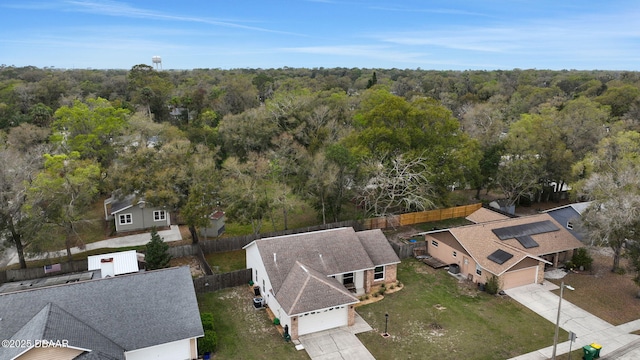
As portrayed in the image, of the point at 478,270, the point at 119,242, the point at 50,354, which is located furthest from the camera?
the point at 119,242

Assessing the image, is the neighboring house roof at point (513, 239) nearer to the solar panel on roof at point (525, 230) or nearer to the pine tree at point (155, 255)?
the solar panel on roof at point (525, 230)

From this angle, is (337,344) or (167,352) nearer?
(167,352)

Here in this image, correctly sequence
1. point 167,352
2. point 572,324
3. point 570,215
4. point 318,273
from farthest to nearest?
point 570,215
point 318,273
point 572,324
point 167,352

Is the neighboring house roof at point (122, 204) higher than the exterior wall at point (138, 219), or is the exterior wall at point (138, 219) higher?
the neighboring house roof at point (122, 204)

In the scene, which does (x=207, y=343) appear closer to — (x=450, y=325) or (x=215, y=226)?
(x=450, y=325)

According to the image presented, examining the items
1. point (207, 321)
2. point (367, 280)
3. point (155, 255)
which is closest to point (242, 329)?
point (207, 321)

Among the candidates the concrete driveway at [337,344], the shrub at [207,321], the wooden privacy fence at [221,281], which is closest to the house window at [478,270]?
the concrete driveway at [337,344]

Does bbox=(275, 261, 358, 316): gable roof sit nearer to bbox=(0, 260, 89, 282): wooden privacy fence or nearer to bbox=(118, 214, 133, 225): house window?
bbox=(0, 260, 89, 282): wooden privacy fence
